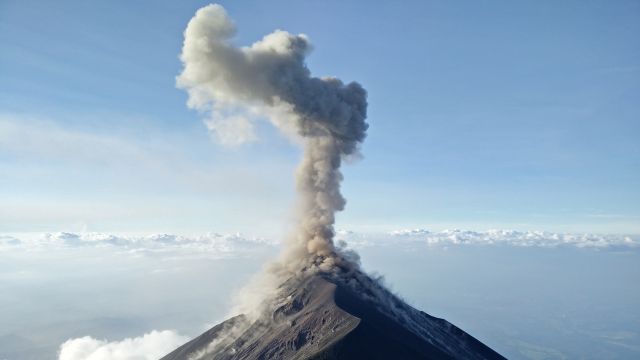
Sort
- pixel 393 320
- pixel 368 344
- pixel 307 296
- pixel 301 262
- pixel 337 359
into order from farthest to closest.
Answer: pixel 301 262 → pixel 307 296 → pixel 393 320 → pixel 368 344 → pixel 337 359

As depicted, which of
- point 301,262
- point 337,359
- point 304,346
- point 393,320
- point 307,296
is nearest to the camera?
point 337,359

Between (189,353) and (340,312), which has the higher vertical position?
(340,312)

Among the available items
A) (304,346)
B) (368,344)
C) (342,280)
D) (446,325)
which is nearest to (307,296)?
(342,280)

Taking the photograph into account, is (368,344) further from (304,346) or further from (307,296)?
(307,296)

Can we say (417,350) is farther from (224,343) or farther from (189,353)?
(189,353)

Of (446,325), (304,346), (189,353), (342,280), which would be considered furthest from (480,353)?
(189,353)

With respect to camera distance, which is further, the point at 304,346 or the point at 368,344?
the point at 304,346

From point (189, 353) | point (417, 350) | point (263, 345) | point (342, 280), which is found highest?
point (342, 280)
